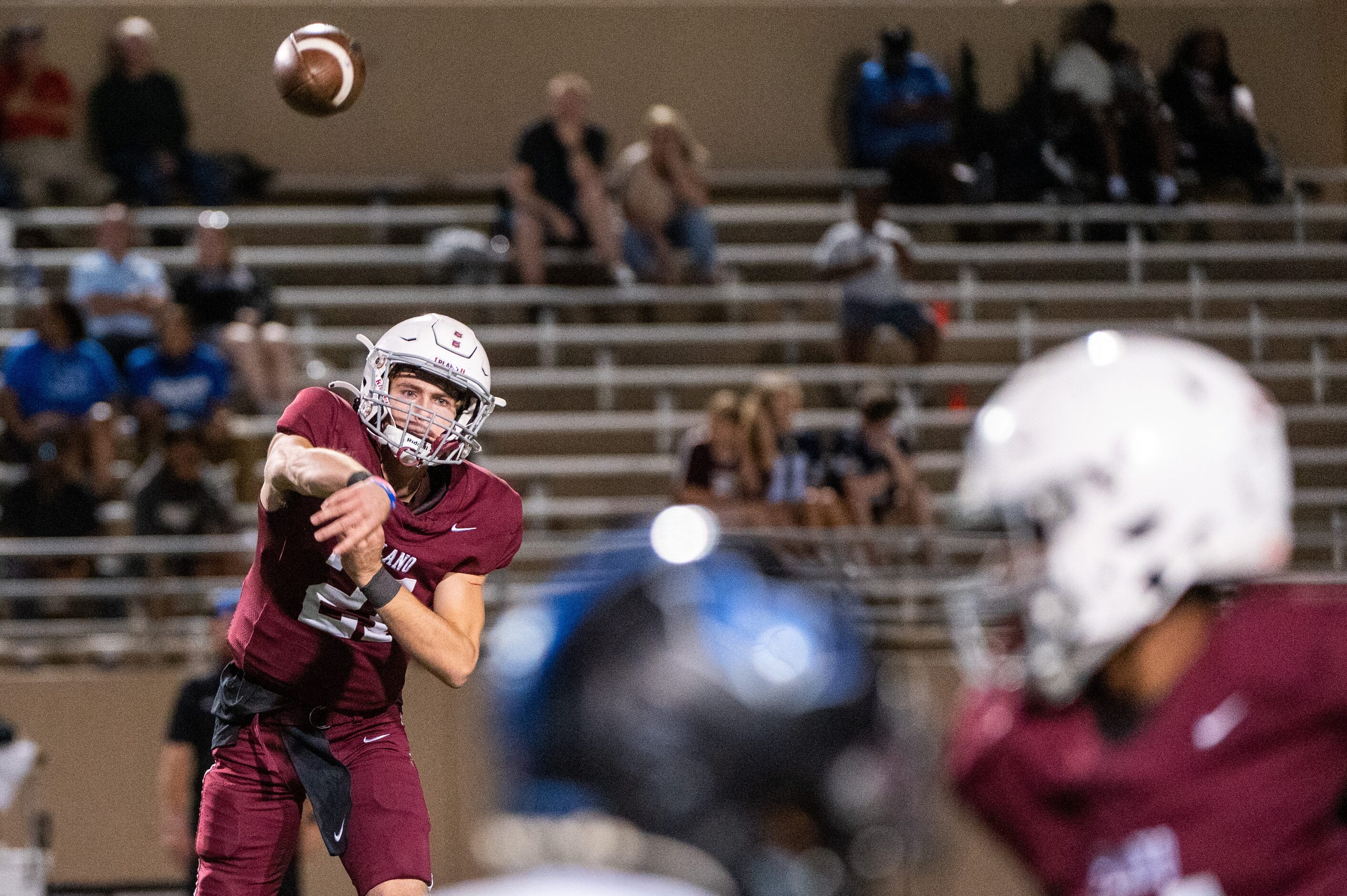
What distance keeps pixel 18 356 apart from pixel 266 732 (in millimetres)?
5402

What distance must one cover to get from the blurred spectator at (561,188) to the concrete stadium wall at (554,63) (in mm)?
1549

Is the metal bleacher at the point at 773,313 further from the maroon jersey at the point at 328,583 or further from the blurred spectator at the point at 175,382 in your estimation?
the maroon jersey at the point at 328,583

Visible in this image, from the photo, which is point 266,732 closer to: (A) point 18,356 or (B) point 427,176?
(A) point 18,356

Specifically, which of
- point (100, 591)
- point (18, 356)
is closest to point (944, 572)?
point (100, 591)

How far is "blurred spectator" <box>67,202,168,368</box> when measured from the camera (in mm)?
9555

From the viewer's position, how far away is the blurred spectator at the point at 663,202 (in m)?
10.3

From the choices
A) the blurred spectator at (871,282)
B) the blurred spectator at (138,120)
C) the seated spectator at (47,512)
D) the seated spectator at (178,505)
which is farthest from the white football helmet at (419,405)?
the blurred spectator at (138,120)

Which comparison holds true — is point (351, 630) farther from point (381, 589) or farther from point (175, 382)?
point (175, 382)

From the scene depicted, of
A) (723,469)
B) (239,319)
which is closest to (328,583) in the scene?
(723,469)

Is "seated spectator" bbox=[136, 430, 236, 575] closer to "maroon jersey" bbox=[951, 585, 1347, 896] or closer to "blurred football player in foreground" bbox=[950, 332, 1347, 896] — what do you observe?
"blurred football player in foreground" bbox=[950, 332, 1347, 896]

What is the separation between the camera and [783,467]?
28.8 ft

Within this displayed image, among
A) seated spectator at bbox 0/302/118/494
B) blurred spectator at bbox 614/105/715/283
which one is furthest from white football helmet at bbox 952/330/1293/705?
blurred spectator at bbox 614/105/715/283

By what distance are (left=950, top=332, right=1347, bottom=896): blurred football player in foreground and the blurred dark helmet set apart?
634 mm

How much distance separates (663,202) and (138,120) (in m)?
3.24
